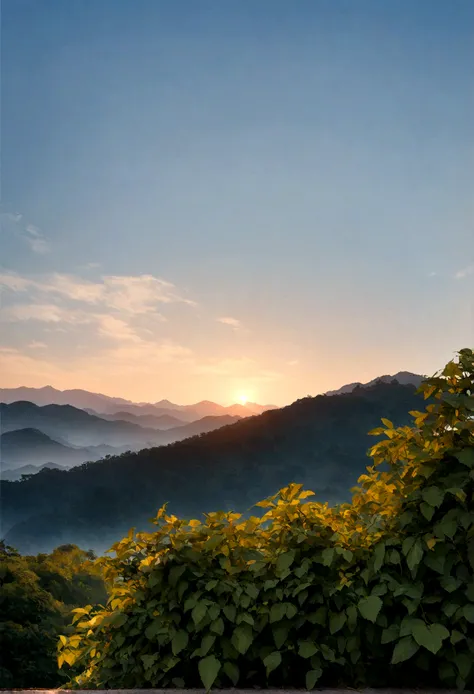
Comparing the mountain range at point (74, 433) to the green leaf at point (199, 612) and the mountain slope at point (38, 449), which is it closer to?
the mountain slope at point (38, 449)

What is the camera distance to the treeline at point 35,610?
3.81 m

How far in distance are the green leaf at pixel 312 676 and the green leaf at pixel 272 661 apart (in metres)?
0.16

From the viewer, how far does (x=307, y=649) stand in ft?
8.89

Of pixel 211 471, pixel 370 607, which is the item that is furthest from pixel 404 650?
pixel 211 471

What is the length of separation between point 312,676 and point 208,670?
1.58 ft

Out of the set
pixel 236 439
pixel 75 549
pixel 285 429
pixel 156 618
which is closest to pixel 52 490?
pixel 236 439

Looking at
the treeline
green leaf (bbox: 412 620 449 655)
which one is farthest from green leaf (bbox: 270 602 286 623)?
the treeline

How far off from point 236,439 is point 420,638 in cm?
2795

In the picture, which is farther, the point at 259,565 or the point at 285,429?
the point at 285,429

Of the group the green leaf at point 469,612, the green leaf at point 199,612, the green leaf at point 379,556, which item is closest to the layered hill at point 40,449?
the green leaf at point 199,612

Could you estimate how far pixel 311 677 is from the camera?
268 cm

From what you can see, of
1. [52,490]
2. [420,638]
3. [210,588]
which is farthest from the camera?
[52,490]

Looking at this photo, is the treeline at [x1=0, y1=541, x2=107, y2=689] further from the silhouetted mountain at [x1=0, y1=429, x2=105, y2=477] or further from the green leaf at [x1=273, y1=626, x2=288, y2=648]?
the silhouetted mountain at [x1=0, y1=429, x2=105, y2=477]

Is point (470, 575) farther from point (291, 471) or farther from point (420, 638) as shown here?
point (291, 471)
